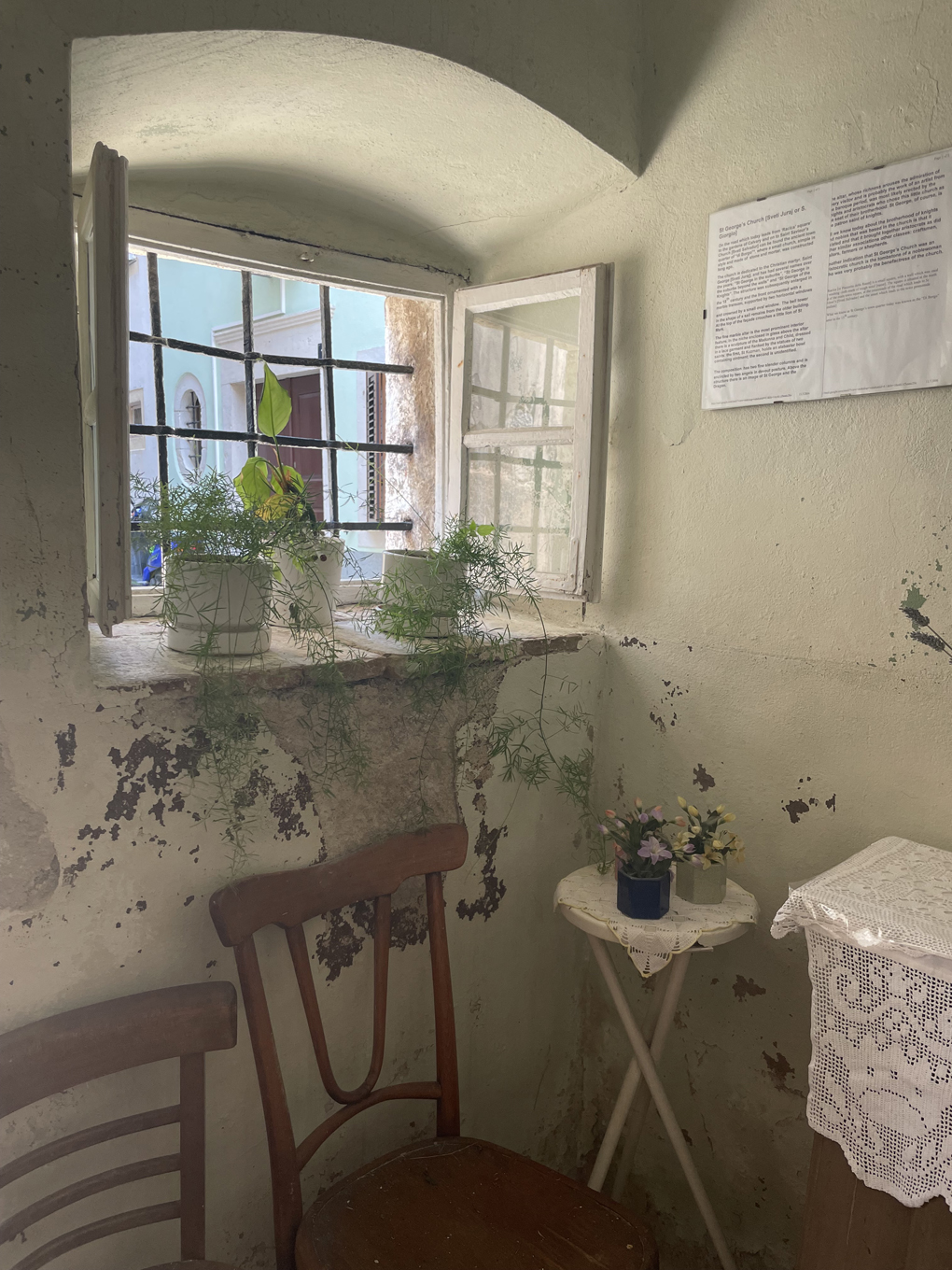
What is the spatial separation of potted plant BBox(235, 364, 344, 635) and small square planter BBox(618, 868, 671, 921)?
2.63 feet

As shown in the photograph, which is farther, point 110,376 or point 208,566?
point 208,566

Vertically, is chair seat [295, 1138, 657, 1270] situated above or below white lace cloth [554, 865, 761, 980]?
below

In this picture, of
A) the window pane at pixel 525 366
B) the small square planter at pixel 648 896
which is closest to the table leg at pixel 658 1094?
the small square planter at pixel 648 896

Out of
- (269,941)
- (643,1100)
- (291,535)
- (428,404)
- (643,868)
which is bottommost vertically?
(643,1100)

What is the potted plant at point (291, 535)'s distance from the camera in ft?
5.43

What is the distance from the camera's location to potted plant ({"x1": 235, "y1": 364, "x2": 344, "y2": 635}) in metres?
1.66

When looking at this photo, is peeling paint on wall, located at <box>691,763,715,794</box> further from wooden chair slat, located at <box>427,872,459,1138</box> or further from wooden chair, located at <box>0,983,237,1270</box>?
wooden chair, located at <box>0,983,237,1270</box>

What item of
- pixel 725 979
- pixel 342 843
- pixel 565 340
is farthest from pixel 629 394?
pixel 725 979

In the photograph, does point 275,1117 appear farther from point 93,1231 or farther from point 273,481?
point 273,481

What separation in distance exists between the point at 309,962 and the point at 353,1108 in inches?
10.5

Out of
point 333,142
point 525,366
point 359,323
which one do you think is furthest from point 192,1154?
point 359,323

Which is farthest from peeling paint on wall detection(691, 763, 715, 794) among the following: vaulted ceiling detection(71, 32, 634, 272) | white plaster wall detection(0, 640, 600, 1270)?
vaulted ceiling detection(71, 32, 634, 272)

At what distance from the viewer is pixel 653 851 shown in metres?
1.64

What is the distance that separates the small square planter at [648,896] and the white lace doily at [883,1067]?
1.22ft
